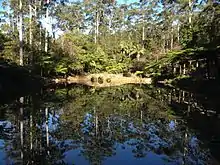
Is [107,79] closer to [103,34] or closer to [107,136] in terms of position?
[103,34]

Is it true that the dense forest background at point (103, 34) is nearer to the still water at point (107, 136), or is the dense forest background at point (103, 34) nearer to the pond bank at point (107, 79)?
the pond bank at point (107, 79)

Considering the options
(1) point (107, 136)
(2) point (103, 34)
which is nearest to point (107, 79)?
(2) point (103, 34)

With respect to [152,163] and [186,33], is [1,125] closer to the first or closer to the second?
[152,163]

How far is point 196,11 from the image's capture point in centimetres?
5759

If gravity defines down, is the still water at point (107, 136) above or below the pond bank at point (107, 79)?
below

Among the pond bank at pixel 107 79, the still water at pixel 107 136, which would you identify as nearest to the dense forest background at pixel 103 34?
the pond bank at pixel 107 79

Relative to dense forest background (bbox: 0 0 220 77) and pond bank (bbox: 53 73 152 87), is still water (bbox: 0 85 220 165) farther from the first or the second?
pond bank (bbox: 53 73 152 87)

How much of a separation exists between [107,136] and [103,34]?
2464 inches

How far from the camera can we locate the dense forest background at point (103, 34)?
1544 inches

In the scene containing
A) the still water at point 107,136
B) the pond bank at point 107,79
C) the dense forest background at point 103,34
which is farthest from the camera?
the pond bank at point 107,79

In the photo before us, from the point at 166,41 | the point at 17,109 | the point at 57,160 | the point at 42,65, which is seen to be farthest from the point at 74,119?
the point at 166,41

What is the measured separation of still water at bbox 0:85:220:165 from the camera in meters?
9.60

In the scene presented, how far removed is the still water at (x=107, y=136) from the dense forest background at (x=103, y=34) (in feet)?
46.3

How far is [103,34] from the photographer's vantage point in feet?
243
